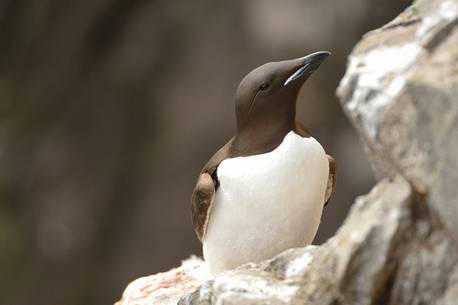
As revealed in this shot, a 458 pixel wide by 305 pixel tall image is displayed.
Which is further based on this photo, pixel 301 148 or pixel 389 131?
pixel 301 148

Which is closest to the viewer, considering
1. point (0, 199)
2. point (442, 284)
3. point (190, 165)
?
point (442, 284)

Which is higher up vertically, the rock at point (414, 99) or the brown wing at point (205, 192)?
the rock at point (414, 99)

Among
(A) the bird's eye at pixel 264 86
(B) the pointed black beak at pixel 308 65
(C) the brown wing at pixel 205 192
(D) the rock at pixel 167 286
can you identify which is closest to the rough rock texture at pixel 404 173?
(B) the pointed black beak at pixel 308 65

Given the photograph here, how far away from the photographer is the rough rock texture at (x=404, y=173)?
2.55 m

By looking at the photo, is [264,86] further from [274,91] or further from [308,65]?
[308,65]

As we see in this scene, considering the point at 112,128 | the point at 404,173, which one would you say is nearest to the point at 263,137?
the point at 404,173

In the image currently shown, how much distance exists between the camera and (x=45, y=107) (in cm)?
885

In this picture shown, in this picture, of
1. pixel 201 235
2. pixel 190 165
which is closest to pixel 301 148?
pixel 201 235

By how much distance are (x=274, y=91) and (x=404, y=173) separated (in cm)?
112

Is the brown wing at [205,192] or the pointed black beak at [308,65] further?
the brown wing at [205,192]

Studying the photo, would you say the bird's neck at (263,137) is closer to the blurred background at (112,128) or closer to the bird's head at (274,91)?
the bird's head at (274,91)

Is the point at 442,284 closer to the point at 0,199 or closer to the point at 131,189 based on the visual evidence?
the point at 131,189

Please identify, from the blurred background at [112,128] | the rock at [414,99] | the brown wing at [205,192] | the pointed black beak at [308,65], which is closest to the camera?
the rock at [414,99]

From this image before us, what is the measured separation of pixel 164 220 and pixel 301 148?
5004 mm
